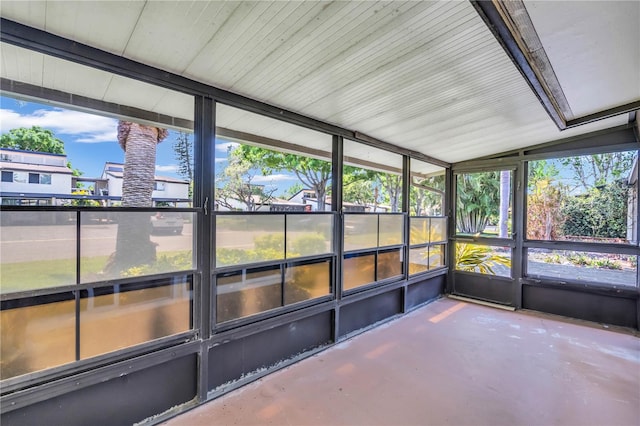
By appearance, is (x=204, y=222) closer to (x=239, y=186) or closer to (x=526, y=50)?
(x=239, y=186)

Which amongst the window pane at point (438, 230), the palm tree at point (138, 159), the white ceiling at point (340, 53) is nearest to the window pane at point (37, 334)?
the palm tree at point (138, 159)

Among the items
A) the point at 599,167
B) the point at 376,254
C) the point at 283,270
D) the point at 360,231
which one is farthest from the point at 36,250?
the point at 599,167

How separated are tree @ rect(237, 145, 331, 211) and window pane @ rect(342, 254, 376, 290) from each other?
1585mm

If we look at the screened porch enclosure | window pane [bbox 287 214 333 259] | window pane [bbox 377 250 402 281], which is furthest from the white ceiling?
window pane [bbox 377 250 402 281]

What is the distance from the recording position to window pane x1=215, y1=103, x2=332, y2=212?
2744mm

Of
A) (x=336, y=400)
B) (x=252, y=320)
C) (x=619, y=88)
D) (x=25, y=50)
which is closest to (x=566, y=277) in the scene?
(x=619, y=88)

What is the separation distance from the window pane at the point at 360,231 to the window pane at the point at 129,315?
188 centimetres

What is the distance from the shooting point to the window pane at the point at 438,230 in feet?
16.5

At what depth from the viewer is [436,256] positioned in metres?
5.21

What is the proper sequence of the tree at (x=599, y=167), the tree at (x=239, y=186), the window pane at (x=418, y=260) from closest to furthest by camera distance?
the tree at (x=239, y=186) < the tree at (x=599, y=167) < the window pane at (x=418, y=260)

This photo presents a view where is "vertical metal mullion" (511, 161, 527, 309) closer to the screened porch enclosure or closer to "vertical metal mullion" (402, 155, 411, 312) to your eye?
the screened porch enclosure

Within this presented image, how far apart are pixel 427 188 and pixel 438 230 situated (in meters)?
0.91

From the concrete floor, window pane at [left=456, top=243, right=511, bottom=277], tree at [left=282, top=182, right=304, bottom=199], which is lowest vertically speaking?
the concrete floor

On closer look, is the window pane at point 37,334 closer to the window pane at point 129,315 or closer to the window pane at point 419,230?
the window pane at point 129,315
